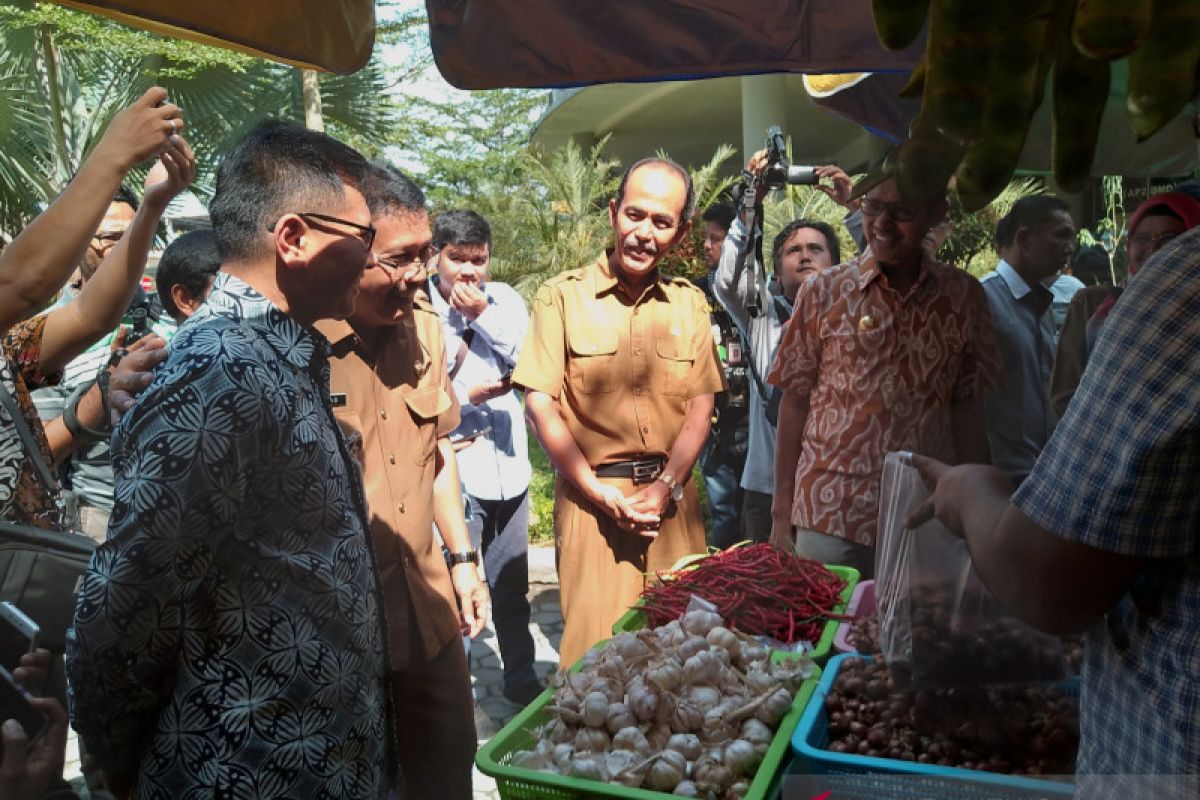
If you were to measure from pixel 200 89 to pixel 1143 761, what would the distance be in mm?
18042

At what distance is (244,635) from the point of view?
171 cm

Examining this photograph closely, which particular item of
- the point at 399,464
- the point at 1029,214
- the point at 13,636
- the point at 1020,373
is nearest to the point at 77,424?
the point at 399,464

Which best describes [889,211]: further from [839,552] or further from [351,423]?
[351,423]

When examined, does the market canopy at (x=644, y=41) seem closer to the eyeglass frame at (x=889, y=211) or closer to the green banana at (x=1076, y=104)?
the eyeglass frame at (x=889, y=211)

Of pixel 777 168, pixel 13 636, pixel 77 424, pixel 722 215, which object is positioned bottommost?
pixel 13 636

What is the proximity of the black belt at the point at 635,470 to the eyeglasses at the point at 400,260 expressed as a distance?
1216 mm

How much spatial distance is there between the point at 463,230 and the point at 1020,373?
2.61 meters

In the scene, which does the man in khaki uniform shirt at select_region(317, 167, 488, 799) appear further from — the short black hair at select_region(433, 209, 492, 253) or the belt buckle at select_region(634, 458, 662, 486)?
the short black hair at select_region(433, 209, 492, 253)

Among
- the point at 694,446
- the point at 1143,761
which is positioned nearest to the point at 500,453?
the point at 694,446

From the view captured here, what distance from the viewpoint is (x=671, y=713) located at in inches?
78.2

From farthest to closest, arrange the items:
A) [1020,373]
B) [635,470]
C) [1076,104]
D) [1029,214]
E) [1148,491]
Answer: [1029,214] → [1020,373] → [635,470] → [1148,491] → [1076,104]

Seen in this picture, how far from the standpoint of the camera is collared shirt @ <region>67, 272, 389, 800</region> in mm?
1642

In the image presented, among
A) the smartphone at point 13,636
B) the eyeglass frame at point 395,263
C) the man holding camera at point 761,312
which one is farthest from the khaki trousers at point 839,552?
the smartphone at point 13,636

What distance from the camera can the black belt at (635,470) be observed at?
3543mm
